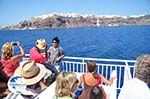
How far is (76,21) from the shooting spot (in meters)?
149

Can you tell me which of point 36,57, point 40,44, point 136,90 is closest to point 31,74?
point 136,90

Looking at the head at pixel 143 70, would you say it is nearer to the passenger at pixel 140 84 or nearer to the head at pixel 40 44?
the passenger at pixel 140 84

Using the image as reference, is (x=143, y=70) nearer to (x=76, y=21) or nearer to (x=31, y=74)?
(x=31, y=74)

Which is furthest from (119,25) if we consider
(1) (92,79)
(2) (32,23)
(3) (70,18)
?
(1) (92,79)

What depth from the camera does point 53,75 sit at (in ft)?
11.4

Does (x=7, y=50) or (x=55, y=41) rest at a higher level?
(x=7, y=50)

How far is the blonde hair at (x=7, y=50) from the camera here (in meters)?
3.92

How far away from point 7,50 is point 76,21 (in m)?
146

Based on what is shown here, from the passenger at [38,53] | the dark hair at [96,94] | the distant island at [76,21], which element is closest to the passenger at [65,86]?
the dark hair at [96,94]

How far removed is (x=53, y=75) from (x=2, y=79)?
4.23 feet

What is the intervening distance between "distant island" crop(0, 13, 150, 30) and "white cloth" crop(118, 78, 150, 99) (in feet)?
423

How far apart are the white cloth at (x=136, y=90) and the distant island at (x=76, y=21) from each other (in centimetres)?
12895

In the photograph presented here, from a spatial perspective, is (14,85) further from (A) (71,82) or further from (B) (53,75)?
(A) (71,82)

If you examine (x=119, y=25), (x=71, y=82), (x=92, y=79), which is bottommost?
(x=119, y=25)
